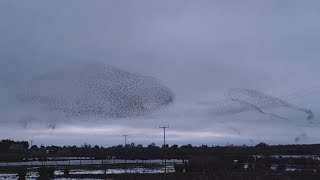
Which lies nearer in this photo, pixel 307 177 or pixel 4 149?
pixel 307 177

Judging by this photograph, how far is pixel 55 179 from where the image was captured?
193 ft

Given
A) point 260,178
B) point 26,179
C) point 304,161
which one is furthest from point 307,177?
point 304,161

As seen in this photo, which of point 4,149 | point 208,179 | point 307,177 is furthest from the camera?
point 4,149

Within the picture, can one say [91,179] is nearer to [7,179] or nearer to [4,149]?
[7,179]

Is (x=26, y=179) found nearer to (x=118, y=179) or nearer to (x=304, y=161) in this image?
(x=118, y=179)

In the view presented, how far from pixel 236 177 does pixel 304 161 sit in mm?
49750

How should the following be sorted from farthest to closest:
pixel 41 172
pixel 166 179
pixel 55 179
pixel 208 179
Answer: pixel 41 172
pixel 55 179
pixel 166 179
pixel 208 179

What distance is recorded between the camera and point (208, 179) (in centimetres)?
4141

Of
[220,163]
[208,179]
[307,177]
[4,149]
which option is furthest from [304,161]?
[4,149]

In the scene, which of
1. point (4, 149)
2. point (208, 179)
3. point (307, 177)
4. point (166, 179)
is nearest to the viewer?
point (208, 179)

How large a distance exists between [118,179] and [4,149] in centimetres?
14588

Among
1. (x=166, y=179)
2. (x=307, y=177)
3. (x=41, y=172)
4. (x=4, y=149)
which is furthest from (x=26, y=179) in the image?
(x=4, y=149)

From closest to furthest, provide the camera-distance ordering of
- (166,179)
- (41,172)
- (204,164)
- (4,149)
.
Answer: (166,179), (41,172), (204,164), (4,149)

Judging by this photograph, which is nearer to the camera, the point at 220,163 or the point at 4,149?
the point at 220,163
